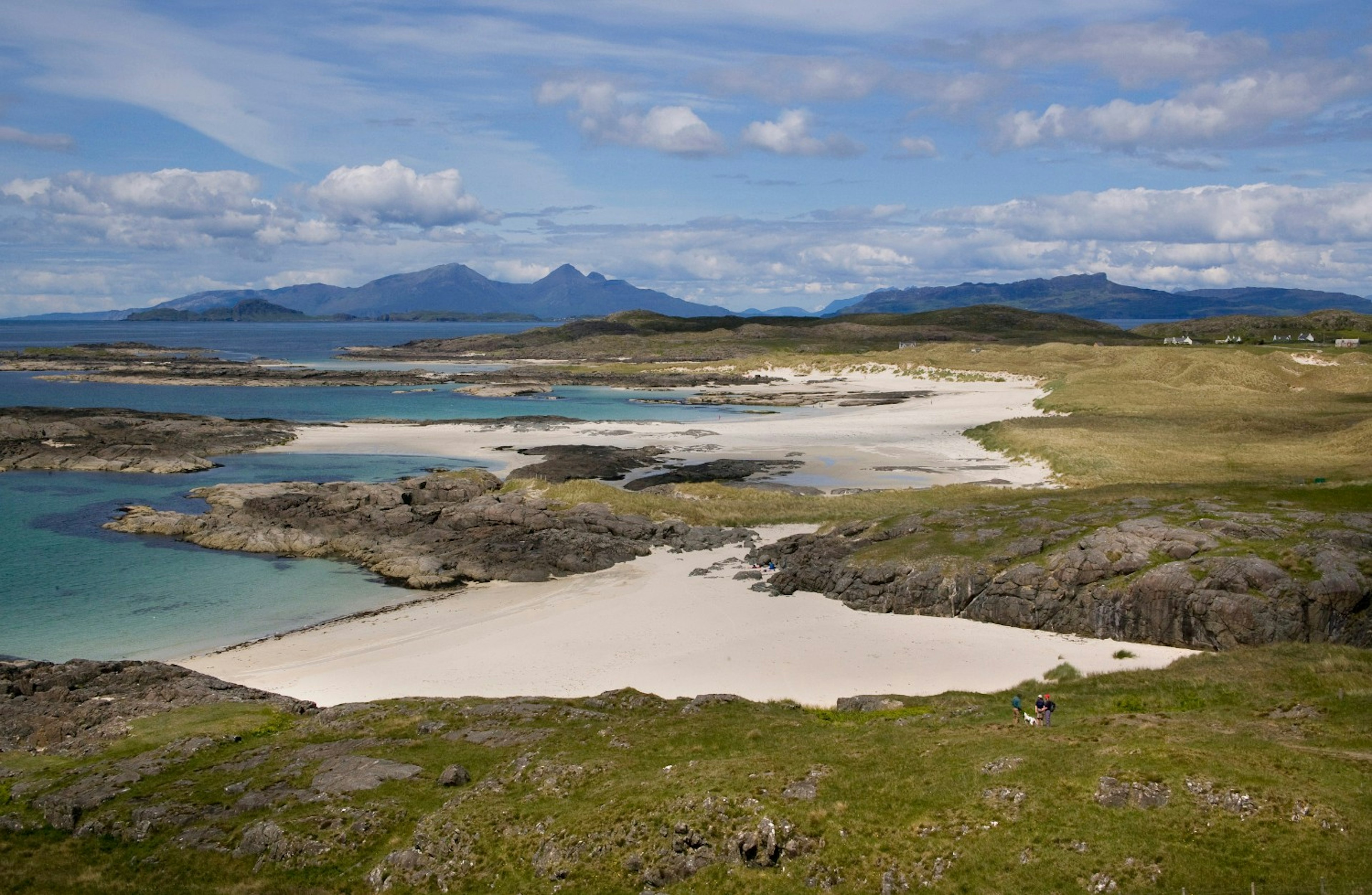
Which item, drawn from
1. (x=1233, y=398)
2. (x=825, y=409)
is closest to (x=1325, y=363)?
(x=1233, y=398)

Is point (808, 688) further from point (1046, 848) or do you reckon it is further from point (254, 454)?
point (254, 454)

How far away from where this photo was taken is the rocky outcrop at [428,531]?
4259 centimetres

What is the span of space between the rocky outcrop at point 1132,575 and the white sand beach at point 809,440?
21243 mm

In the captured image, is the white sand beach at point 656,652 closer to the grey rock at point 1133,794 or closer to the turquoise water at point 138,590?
the turquoise water at point 138,590

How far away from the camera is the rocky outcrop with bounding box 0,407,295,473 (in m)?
70.2

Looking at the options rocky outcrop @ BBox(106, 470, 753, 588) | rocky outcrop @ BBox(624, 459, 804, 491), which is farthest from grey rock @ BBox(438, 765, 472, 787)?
rocky outcrop @ BBox(624, 459, 804, 491)

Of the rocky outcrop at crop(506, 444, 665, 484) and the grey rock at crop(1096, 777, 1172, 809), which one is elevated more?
the grey rock at crop(1096, 777, 1172, 809)

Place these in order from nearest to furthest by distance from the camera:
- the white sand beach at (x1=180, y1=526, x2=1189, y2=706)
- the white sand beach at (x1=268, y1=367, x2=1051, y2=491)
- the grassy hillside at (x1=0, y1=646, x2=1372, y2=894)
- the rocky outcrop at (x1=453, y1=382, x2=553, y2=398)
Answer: the grassy hillside at (x1=0, y1=646, x2=1372, y2=894) → the white sand beach at (x1=180, y1=526, x2=1189, y2=706) → the white sand beach at (x1=268, y1=367, x2=1051, y2=491) → the rocky outcrop at (x1=453, y1=382, x2=553, y2=398)

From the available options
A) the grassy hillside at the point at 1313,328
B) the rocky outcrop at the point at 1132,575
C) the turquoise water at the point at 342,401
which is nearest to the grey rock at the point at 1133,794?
the rocky outcrop at the point at 1132,575

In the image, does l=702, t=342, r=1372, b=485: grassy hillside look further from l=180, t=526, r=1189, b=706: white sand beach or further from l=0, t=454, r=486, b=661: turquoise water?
l=0, t=454, r=486, b=661: turquoise water

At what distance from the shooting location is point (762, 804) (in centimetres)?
1705

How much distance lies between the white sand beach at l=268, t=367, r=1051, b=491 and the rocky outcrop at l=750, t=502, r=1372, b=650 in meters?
21.2

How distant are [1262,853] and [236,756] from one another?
66.3ft

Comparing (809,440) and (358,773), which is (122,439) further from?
(358,773)
